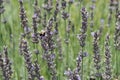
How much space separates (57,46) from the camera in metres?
4.68

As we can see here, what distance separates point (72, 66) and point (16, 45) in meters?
1.01

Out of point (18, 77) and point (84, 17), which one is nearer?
point (84, 17)

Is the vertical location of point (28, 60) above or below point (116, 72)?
above

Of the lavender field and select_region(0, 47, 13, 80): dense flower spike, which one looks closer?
select_region(0, 47, 13, 80): dense flower spike

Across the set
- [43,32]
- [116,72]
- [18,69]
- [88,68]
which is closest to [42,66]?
[18,69]

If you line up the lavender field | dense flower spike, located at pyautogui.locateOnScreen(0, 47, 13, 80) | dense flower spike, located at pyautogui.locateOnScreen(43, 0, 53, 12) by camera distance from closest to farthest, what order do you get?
→ 1. dense flower spike, located at pyautogui.locateOnScreen(0, 47, 13, 80)
2. the lavender field
3. dense flower spike, located at pyautogui.locateOnScreen(43, 0, 53, 12)

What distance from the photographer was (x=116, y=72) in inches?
173

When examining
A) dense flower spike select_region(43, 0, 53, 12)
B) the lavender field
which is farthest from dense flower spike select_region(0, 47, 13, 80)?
dense flower spike select_region(43, 0, 53, 12)

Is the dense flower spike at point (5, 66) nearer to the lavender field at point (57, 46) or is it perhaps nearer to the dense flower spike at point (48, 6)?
the lavender field at point (57, 46)

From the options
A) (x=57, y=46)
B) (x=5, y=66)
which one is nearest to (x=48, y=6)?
(x=57, y=46)

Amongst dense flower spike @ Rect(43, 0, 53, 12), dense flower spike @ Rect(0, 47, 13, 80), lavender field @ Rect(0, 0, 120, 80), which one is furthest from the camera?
dense flower spike @ Rect(43, 0, 53, 12)

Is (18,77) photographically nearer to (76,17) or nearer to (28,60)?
(28,60)

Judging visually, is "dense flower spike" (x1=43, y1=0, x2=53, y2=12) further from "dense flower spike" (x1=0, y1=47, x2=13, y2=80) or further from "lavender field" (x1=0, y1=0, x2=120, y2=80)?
"dense flower spike" (x1=0, y1=47, x2=13, y2=80)

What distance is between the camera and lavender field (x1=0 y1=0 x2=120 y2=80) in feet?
10.8
